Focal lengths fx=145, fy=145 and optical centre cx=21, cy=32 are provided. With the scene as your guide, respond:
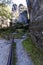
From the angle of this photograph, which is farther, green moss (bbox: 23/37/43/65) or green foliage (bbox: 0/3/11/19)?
green foliage (bbox: 0/3/11/19)

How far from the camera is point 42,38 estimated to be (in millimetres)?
12914

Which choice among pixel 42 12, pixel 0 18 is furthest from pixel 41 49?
pixel 0 18

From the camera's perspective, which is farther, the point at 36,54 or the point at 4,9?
the point at 4,9

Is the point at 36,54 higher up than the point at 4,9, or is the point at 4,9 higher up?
the point at 4,9

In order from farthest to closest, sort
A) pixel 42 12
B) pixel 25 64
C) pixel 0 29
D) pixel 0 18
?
pixel 0 18
pixel 0 29
pixel 42 12
pixel 25 64

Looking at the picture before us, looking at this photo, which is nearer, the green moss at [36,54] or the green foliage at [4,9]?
the green moss at [36,54]

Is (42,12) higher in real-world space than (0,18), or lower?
higher

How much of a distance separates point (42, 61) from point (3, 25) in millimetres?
32251

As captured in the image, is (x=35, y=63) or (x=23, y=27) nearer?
(x=35, y=63)

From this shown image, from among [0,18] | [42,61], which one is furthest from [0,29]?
[42,61]

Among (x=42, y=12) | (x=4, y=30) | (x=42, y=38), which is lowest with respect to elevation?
(x=4, y=30)

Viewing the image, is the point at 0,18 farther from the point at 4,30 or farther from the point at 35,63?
the point at 35,63

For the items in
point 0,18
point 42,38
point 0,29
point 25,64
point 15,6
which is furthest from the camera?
point 15,6

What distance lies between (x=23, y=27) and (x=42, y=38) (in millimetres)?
27029
